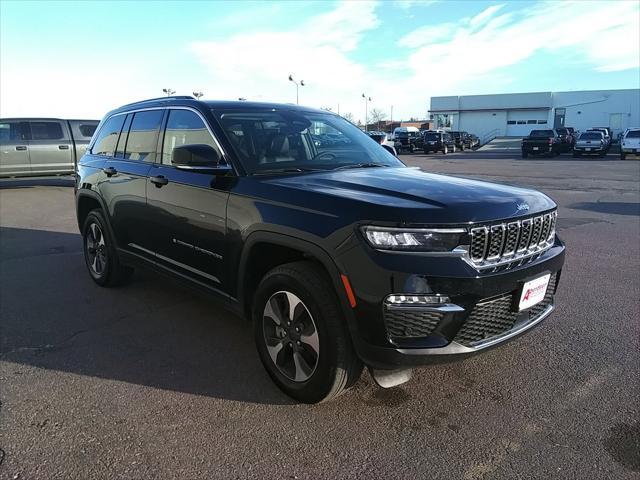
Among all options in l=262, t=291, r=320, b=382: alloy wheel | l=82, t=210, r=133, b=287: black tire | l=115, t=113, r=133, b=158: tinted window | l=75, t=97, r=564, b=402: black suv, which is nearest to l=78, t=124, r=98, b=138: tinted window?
l=82, t=210, r=133, b=287: black tire

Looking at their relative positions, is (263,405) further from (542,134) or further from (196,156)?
(542,134)

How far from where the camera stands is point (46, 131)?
1488 centimetres

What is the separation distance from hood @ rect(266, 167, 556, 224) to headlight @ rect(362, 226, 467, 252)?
5 centimetres

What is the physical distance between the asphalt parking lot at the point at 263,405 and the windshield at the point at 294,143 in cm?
150

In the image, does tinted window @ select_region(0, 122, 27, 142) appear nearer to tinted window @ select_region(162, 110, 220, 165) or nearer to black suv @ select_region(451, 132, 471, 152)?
tinted window @ select_region(162, 110, 220, 165)

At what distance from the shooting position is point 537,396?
10.6 ft

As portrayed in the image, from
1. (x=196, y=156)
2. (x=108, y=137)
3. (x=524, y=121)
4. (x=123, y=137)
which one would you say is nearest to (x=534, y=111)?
(x=524, y=121)

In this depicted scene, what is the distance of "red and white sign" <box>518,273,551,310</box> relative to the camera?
115 inches

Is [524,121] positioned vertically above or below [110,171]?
above

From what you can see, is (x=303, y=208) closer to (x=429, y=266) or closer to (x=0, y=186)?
(x=429, y=266)

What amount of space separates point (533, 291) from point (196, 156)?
2349 mm

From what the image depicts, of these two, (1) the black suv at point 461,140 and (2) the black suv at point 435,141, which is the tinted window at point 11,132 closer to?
(2) the black suv at point 435,141

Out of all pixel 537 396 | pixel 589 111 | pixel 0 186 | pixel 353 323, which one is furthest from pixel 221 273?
pixel 589 111

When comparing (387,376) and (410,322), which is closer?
(410,322)
